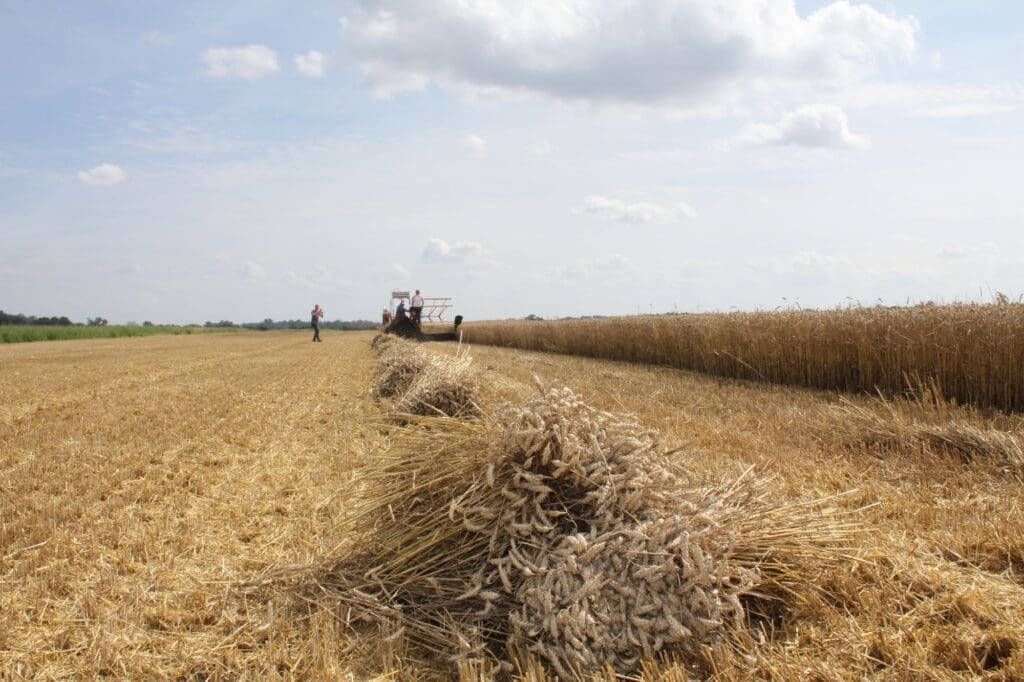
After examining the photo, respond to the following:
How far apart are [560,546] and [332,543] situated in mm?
2067

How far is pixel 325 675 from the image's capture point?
3014 mm

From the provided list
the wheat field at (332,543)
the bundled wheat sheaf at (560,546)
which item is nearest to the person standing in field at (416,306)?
the wheat field at (332,543)

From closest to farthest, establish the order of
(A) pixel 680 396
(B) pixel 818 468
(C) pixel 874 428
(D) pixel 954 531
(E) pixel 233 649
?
(E) pixel 233 649, (D) pixel 954 531, (B) pixel 818 468, (C) pixel 874 428, (A) pixel 680 396

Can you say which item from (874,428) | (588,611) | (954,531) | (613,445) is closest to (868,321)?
(874,428)

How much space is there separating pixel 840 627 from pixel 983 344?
8.04m

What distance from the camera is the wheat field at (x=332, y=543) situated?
2.95 m

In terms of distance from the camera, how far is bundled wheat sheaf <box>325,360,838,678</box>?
2.97 metres

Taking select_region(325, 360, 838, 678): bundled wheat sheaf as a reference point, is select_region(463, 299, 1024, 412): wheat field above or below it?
above

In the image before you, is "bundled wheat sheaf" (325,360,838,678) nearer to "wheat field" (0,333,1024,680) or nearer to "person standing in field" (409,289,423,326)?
"wheat field" (0,333,1024,680)

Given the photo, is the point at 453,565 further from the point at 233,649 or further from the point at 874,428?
the point at 874,428

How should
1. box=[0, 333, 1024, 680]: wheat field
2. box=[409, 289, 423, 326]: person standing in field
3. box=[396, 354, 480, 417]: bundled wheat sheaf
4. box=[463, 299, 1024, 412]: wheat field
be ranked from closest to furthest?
box=[0, 333, 1024, 680]: wheat field < box=[396, 354, 480, 417]: bundled wheat sheaf < box=[463, 299, 1024, 412]: wheat field < box=[409, 289, 423, 326]: person standing in field

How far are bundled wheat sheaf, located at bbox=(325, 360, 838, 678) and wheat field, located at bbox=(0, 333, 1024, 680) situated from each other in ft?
0.53

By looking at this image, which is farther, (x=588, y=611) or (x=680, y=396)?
(x=680, y=396)

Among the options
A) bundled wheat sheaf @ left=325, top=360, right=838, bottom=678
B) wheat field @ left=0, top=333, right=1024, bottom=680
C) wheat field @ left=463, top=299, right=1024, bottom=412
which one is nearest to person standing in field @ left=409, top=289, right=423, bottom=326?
wheat field @ left=463, top=299, right=1024, bottom=412
